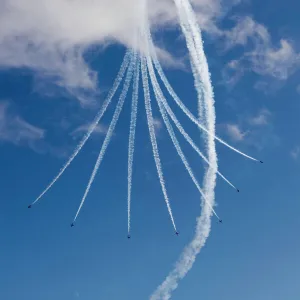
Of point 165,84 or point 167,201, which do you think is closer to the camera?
point 165,84

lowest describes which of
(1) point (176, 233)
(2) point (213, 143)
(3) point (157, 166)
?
(1) point (176, 233)

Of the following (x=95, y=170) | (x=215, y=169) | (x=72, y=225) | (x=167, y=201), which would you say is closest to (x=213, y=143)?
(x=215, y=169)

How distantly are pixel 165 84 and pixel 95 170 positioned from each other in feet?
48.8

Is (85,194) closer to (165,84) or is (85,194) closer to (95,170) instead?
(95,170)

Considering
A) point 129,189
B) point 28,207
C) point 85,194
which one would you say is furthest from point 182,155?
point 28,207

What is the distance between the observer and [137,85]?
237 feet

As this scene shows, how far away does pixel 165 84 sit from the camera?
7225 cm

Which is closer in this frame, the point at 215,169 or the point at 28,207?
the point at 28,207

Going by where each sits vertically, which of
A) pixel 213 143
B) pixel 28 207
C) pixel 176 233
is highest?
pixel 213 143

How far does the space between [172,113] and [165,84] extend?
12.9 ft

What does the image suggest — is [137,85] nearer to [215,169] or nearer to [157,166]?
[157,166]

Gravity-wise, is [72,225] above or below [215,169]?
below

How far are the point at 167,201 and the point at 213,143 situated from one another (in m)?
10.2

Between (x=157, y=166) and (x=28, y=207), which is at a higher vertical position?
(x=157, y=166)
